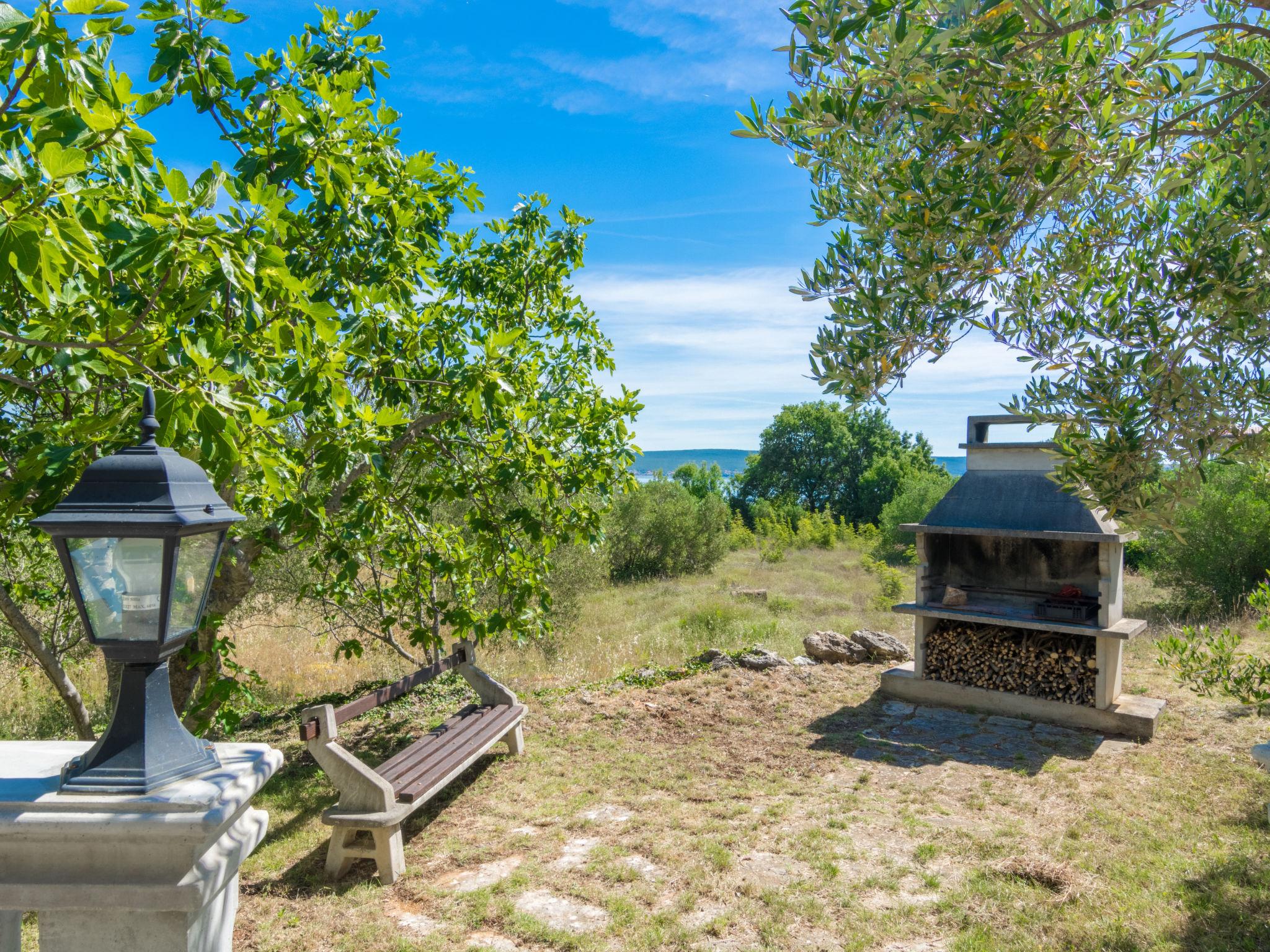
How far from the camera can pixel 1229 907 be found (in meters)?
3.82

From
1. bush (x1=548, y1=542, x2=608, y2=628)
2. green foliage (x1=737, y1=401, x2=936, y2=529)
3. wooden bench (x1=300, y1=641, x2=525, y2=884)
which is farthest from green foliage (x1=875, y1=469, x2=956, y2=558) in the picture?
wooden bench (x1=300, y1=641, x2=525, y2=884)

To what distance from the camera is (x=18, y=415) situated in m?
4.55

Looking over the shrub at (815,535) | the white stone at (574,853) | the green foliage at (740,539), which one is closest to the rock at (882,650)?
the white stone at (574,853)

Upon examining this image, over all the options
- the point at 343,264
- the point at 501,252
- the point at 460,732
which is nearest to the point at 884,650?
the point at 460,732

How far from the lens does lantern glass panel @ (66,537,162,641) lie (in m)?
1.74

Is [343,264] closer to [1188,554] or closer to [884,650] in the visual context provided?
[884,650]

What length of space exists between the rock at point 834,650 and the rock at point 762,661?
0.53 meters

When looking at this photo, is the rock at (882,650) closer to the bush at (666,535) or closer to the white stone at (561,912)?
the white stone at (561,912)

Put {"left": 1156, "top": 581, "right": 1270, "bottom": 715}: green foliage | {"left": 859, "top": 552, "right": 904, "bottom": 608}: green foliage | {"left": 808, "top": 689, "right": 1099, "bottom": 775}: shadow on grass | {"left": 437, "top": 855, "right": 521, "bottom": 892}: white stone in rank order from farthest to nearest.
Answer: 1. {"left": 859, "top": 552, "right": 904, "bottom": 608}: green foliage
2. {"left": 808, "top": 689, "right": 1099, "bottom": 775}: shadow on grass
3. {"left": 437, "top": 855, "right": 521, "bottom": 892}: white stone
4. {"left": 1156, "top": 581, "right": 1270, "bottom": 715}: green foliage

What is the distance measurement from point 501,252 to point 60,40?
4.41 m

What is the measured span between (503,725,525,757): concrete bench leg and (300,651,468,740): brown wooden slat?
29.1 inches

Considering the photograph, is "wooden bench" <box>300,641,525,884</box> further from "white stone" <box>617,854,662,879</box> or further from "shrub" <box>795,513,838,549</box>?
"shrub" <box>795,513,838,549</box>

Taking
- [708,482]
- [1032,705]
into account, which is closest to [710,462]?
[708,482]

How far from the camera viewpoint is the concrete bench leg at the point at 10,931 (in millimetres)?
1772
